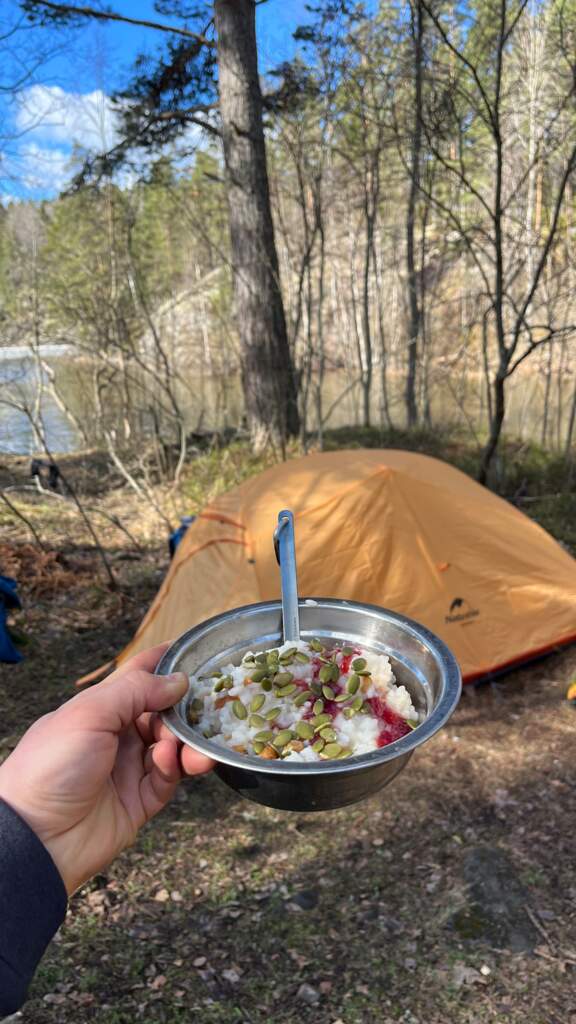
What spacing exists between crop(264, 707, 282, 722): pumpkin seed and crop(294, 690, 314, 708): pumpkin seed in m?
0.04

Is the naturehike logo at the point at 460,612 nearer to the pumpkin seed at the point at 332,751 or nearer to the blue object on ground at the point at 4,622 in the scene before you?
the pumpkin seed at the point at 332,751

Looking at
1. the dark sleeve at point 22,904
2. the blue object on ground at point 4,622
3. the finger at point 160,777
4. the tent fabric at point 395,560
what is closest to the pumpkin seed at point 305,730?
the finger at point 160,777

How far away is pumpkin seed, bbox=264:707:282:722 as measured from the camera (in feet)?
4.25

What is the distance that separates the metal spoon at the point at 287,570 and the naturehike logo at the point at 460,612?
242 cm

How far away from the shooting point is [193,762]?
146cm

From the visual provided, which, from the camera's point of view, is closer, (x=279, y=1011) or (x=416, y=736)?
(x=416, y=736)

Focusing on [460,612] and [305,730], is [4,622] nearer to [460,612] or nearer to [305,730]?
[460,612]

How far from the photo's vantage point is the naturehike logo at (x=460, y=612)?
12.0ft

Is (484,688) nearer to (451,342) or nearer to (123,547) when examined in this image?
(123,547)

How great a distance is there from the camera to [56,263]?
10.1 m

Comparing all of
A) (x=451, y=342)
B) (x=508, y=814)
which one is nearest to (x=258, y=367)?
(x=508, y=814)

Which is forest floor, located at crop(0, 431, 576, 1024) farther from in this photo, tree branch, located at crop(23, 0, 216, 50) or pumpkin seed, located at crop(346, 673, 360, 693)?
tree branch, located at crop(23, 0, 216, 50)

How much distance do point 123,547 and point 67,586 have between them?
0.98m

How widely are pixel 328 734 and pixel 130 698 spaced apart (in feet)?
1.35
